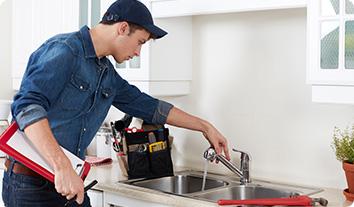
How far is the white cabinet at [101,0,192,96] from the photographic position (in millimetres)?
3041

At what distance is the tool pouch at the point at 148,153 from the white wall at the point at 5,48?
4.13 ft

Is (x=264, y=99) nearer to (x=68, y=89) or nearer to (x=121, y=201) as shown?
(x=121, y=201)

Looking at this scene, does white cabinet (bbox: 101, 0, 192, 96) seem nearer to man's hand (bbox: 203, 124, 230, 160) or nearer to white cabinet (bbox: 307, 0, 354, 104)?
man's hand (bbox: 203, 124, 230, 160)

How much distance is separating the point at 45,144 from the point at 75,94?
1.12ft

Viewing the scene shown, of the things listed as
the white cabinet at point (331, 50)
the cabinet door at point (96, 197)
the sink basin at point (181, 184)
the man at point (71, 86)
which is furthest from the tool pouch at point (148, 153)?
the white cabinet at point (331, 50)

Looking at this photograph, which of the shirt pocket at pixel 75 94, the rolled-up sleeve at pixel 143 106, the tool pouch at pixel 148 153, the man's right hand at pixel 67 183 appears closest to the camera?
the man's right hand at pixel 67 183

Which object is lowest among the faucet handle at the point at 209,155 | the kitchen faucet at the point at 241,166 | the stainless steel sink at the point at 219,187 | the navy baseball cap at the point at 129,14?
the stainless steel sink at the point at 219,187

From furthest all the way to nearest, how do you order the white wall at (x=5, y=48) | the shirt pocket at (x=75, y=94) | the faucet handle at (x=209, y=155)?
the white wall at (x=5, y=48) → the faucet handle at (x=209, y=155) → the shirt pocket at (x=75, y=94)

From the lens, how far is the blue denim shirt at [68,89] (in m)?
2.08

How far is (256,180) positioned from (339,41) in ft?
2.94

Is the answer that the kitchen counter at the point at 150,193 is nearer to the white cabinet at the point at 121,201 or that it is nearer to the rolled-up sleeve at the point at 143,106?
the white cabinet at the point at 121,201

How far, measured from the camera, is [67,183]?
1.95 meters

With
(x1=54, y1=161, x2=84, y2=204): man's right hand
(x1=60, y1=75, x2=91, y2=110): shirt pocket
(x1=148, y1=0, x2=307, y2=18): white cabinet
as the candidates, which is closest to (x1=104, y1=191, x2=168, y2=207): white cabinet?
(x1=60, y1=75, x2=91, y2=110): shirt pocket

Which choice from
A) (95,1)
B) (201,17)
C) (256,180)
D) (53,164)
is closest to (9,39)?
(95,1)
